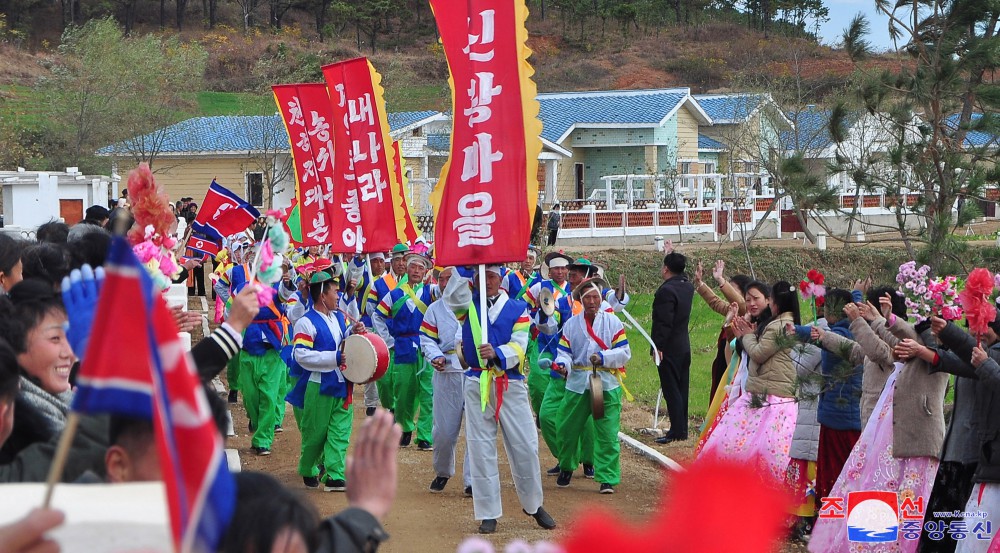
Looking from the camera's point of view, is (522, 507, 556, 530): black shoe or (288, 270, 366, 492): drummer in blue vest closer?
(522, 507, 556, 530): black shoe

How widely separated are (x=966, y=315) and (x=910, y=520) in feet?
4.47

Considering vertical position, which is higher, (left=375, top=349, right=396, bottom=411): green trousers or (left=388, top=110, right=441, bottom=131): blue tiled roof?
(left=388, top=110, right=441, bottom=131): blue tiled roof

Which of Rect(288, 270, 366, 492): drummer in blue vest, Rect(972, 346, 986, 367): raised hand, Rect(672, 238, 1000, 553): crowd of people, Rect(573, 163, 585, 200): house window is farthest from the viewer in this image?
Rect(573, 163, 585, 200): house window

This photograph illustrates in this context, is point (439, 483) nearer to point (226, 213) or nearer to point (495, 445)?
point (495, 445)

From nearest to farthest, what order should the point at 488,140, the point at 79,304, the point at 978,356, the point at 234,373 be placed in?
the point at 79,304, the point at 978,356, the point at 488,140, the point at 234,373

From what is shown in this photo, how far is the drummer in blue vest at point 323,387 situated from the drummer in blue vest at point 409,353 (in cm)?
212

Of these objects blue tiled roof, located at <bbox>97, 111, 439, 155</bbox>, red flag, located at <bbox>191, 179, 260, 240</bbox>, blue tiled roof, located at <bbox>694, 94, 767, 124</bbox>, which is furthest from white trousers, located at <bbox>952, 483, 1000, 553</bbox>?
blue tiled roof, located at <bbox>97, 111, 439, 155</bbox>

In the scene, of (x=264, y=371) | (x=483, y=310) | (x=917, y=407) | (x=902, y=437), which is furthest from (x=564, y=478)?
(x=917, y=407)

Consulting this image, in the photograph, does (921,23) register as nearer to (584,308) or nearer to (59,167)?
(584,308)

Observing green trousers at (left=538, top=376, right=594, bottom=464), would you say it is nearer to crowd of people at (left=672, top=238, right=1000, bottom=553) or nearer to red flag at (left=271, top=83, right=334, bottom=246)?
crowd of people at (left=672, top=238, right=1000, bottom=553)

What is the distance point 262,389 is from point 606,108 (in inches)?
1207

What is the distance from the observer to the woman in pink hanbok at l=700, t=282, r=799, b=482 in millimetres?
7945

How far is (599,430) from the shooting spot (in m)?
9.44

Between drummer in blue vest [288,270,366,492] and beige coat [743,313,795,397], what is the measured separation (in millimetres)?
3210
